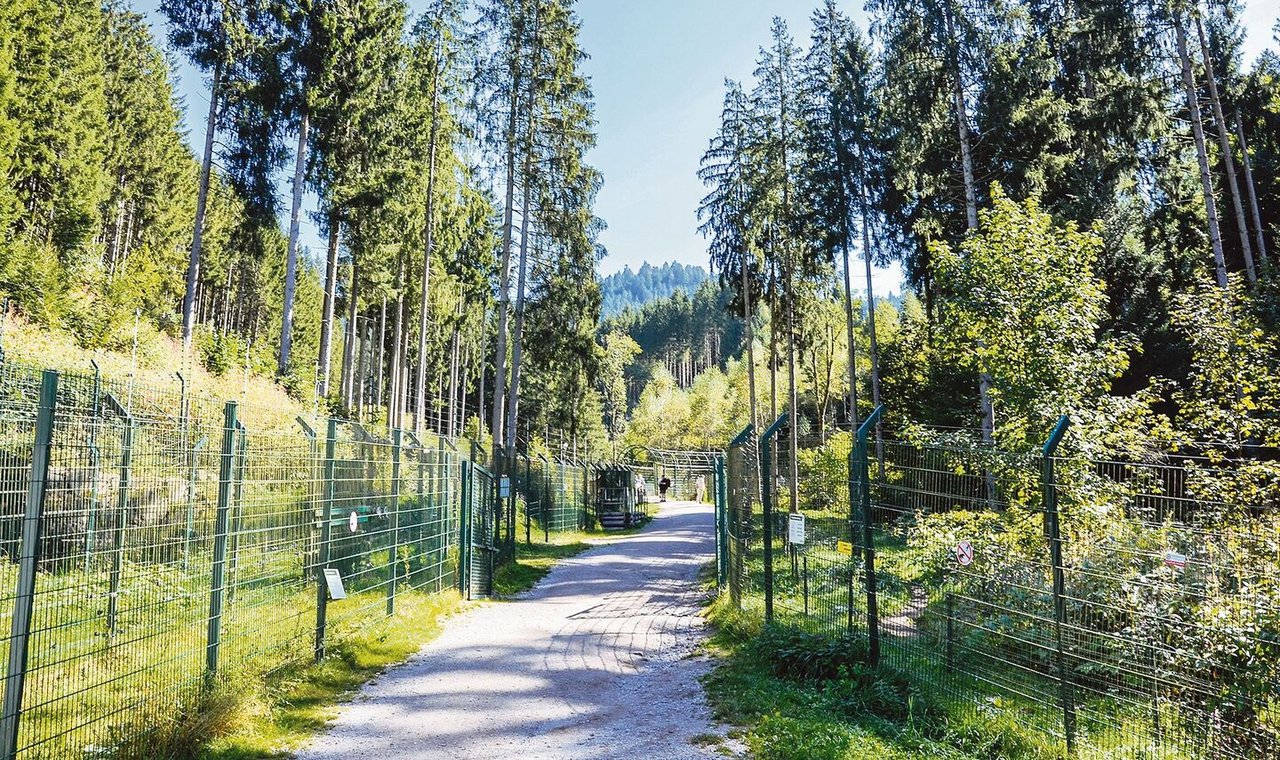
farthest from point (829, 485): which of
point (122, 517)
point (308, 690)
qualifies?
point (122, 517)

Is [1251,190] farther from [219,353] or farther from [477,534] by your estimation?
[219,353]

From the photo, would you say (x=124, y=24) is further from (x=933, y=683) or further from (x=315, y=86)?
(x=933, y=683)

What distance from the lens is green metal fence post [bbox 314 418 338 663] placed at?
6680 millimetres

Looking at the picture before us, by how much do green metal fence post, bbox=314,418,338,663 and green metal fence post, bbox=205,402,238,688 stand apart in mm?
1497

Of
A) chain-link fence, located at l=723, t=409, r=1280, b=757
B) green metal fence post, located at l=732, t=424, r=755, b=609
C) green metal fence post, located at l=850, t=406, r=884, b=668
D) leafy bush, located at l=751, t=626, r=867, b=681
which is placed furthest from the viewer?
green metal fence post, located at l=732, t=424, r=755, b=609

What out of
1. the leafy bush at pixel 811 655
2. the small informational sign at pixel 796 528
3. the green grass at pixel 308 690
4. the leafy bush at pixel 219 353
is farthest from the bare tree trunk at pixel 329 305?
the leafy bush at pixel 811 655

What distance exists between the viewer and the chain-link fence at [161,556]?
3463 millimetres

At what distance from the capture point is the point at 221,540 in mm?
5137

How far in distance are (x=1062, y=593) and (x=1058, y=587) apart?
4 cm

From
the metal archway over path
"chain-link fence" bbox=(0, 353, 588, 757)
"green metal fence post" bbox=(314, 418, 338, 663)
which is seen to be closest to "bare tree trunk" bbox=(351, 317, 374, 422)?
the metal archway over path

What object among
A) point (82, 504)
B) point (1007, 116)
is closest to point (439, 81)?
point (1007, 116)

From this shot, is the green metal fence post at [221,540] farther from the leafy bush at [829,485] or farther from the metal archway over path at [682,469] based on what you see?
the metal archway over path at [682,469]

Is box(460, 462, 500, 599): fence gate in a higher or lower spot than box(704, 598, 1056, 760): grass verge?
higher

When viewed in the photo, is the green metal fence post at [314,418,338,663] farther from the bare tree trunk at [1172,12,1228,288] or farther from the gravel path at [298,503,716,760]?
the bare tree trunk at [1172,12,1228,288]
